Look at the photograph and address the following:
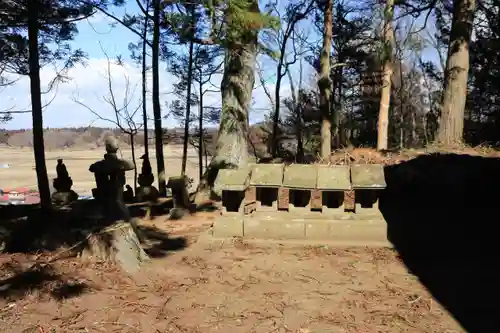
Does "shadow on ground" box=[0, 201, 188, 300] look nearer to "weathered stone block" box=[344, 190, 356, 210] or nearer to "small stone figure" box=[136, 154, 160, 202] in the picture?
"weathered stone block" box=[344, 190, 356, 210]

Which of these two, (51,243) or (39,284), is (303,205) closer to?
(51,243)

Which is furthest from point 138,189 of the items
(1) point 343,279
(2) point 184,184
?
(1) point 343,279

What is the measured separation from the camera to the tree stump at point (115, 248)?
204 inches

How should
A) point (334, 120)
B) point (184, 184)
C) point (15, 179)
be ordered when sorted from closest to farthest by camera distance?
point (184, 184) → point (334, 120) → point (15, 179)

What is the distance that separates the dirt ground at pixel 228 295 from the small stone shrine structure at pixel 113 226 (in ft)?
0.59

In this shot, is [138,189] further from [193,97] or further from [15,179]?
[15,179]

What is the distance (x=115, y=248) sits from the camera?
520 centimetres

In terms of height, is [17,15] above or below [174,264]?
above

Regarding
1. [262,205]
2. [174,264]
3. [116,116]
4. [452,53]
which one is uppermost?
[452,53]

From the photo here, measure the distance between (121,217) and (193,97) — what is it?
531 inches

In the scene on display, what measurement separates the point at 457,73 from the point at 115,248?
29.2 ft

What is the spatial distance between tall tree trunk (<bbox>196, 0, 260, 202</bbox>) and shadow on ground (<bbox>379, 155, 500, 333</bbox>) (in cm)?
356

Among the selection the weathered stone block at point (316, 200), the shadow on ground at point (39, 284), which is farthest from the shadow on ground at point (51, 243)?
the weathered stone block at point (316, 200)

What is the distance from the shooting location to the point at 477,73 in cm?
1794
